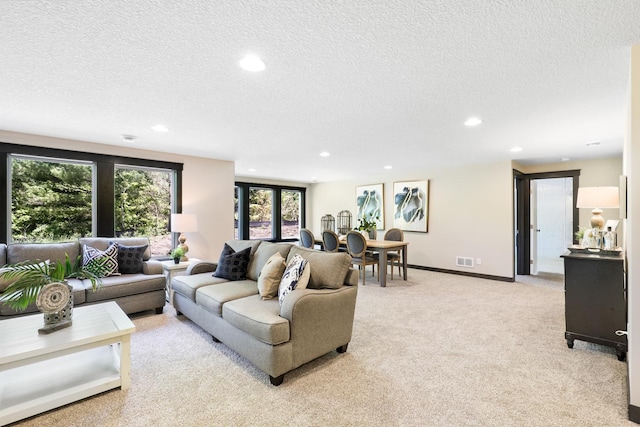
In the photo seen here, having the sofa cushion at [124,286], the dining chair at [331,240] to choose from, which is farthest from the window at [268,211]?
the sofa cushion at [124,286]

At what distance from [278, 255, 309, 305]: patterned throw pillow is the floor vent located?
4.52 metres

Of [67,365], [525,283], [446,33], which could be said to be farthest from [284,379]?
[525,283]

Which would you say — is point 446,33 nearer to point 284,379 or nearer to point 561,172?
point 284,379

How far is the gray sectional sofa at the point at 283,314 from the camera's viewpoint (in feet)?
6.95

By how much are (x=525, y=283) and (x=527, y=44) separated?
15.7 ft

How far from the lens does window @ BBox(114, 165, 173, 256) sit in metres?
4.56

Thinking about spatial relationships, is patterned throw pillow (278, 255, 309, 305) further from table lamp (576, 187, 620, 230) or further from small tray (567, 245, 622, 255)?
table lamp (576, 187, 620, 230)

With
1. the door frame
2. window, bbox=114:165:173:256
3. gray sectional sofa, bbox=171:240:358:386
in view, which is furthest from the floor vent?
window, bbox=114:165:173:256

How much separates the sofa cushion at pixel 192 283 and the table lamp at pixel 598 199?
3724mm

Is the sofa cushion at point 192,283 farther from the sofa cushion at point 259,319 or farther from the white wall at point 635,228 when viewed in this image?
the white wall at point 635,228

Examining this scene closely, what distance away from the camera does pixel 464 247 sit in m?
6.00

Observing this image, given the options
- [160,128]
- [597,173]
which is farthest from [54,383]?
[597,173]

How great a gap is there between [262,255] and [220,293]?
0.70 m

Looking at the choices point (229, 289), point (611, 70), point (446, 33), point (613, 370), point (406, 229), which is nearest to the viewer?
point (446, 33)
